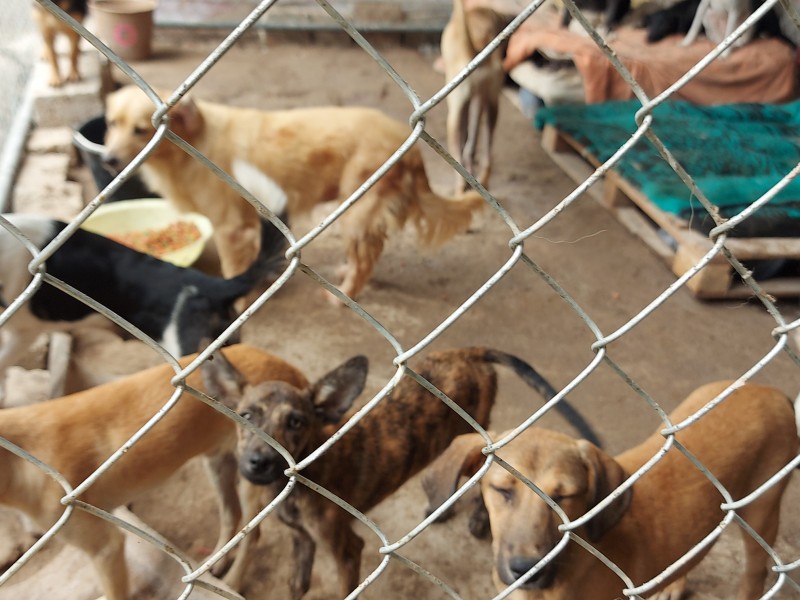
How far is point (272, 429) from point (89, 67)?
4708mm

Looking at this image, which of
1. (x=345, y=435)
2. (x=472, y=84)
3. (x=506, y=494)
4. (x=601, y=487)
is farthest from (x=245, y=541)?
(x=472, y=84)

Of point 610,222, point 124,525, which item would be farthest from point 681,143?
point 124,525

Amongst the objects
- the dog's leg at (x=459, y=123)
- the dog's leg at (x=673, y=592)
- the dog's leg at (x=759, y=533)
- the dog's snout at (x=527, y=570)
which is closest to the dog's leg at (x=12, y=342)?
the dog's snout at (x=527, y=570)

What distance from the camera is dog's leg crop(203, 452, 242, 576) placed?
272cm

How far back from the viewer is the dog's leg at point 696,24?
7.20 metres

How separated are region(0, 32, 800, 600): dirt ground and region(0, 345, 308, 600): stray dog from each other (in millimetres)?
615

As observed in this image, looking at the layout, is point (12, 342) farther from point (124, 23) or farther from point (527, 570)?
point (124, 23)

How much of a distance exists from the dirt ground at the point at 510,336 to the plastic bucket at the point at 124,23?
137 inches

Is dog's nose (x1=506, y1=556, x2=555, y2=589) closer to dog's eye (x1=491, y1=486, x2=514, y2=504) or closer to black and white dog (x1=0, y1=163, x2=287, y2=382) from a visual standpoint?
dog's eye (x1=491, y1=486, x2=514, y2=504)

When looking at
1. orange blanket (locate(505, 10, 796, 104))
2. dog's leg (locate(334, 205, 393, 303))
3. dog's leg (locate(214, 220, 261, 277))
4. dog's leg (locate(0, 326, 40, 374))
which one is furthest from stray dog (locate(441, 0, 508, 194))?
dog's leg (locate(0, 326, 40, 374))

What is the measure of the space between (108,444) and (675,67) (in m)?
5.92

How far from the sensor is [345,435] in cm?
258

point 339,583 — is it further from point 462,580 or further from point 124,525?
point 124,525

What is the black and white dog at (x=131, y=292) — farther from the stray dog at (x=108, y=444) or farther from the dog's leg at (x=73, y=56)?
the dog's leg at (x=73, y=56)
